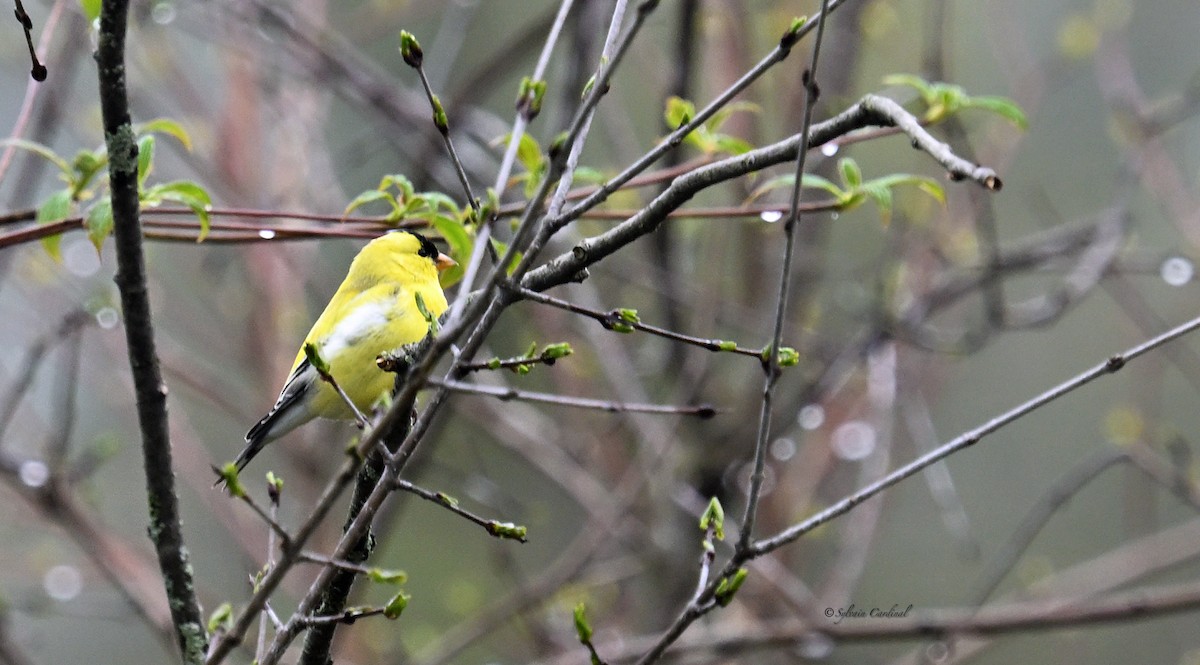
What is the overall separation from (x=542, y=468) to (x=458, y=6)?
5.96 ft

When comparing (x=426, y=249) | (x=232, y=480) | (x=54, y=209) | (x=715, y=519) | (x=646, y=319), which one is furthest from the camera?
(x=646, y=319)

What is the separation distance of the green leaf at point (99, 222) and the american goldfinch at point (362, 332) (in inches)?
29.0

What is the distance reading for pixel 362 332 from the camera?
232 cm

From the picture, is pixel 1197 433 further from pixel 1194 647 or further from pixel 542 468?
pixel 542 468

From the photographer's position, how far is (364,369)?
234 centimetres

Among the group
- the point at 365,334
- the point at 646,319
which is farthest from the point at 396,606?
the point at 646,319

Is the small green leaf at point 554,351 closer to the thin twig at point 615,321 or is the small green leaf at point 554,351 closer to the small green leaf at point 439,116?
the thin twig at point 615,321

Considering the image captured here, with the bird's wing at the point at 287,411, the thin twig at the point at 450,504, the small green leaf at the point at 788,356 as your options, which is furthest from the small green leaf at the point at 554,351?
the bird's wing at the point at 287,411

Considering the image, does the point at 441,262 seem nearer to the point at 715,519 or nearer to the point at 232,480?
the point at 715,519

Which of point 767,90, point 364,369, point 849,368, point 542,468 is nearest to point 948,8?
point 767,90

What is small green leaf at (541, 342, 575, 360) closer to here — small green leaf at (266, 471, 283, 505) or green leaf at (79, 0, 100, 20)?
small green leaf at (266, 471, 283, 505)

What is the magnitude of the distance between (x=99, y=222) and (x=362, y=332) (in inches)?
33.8

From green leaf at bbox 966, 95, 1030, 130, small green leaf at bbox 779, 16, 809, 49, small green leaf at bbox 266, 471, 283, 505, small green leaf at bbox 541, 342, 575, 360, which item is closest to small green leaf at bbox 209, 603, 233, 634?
small green leaf at bbox 266, 471, 283, 505

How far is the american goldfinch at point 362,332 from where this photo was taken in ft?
7.59
